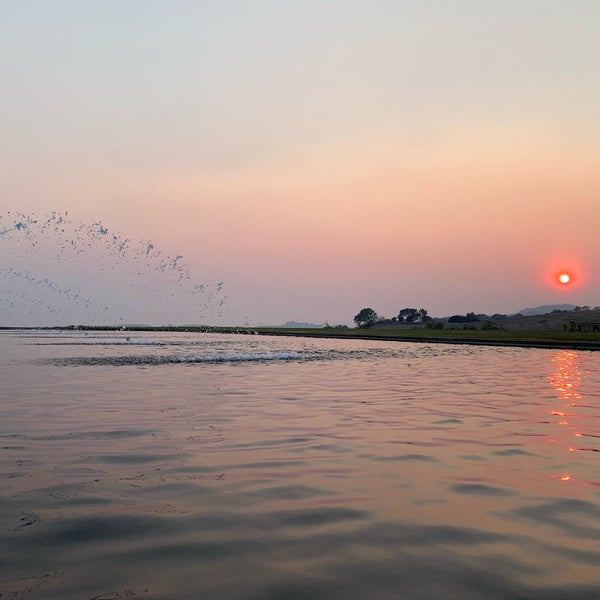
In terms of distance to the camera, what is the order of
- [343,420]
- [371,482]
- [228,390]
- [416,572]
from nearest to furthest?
[416,572]
[371,482]
[343,420]
[228,390]

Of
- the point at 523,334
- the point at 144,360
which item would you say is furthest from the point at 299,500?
the point at 523,334

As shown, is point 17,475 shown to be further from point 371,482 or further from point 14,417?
point 14,417

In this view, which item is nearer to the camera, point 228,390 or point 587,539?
point 587,539

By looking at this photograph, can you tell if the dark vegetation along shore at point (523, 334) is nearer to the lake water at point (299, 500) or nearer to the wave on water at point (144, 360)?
the wave on water at point (144, 360)

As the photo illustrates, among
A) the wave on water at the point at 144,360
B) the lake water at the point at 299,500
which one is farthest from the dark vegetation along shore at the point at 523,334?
the lake water at the point at 299,500

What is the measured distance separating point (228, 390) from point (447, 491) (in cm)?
1335

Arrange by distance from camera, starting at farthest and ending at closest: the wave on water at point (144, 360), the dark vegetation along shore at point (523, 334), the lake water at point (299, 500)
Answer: the dark vegetation along shore at point (523, 334) < the wave on water at point (144, 360) < the lake water at point (299, 500)

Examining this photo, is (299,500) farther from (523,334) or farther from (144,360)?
(523,334)

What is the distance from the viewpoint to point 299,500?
25.3 ft

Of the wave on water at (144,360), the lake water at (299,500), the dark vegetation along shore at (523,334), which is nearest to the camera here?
the lake water at (299,500)

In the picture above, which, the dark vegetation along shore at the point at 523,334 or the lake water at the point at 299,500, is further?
the dark vegetation along shore at the point at 523,334

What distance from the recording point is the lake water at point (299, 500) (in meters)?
5.13

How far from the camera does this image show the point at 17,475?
8.70 meters

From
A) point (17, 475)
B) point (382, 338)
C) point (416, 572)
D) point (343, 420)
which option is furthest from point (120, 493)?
point (382, 338)
